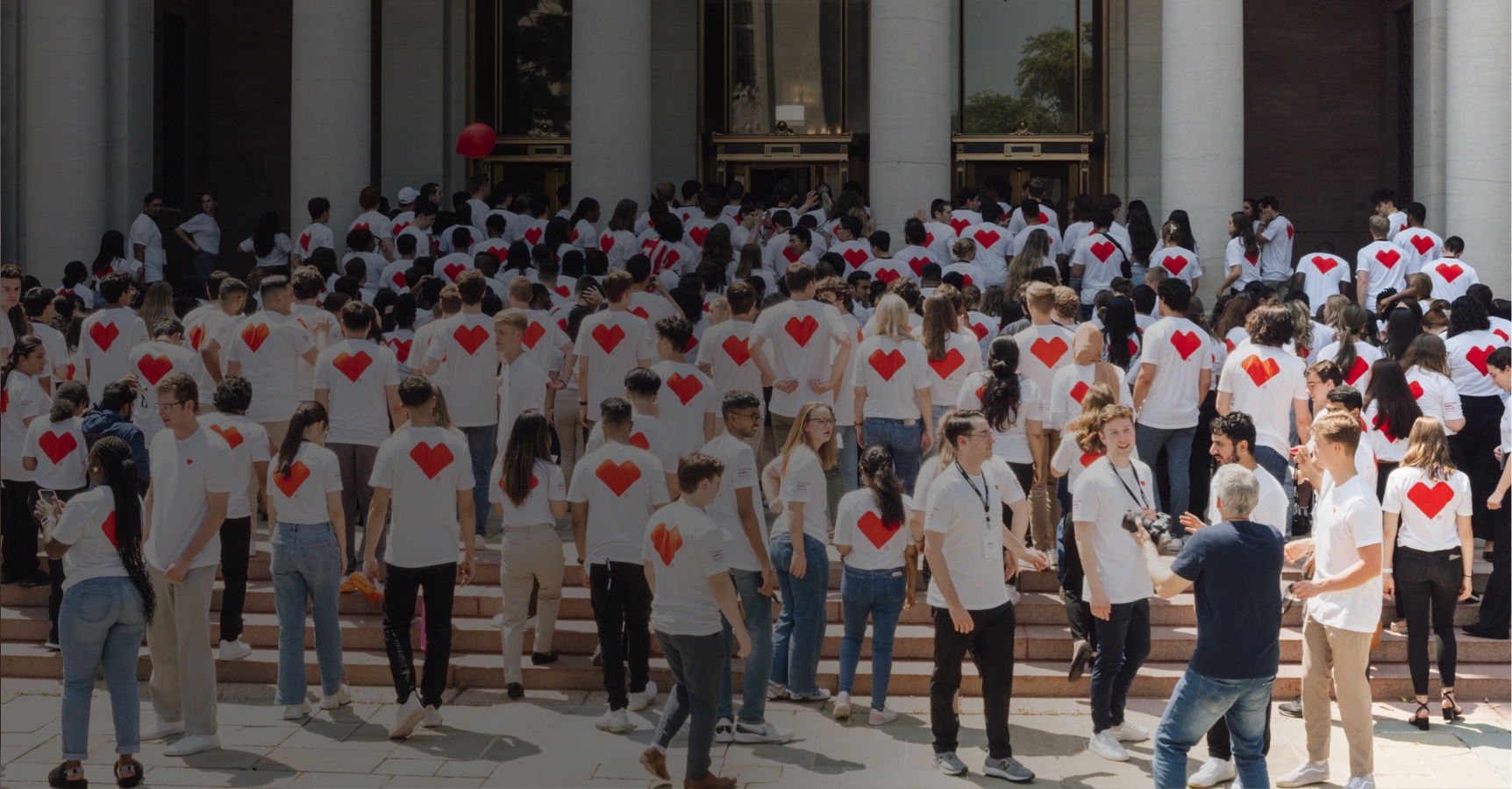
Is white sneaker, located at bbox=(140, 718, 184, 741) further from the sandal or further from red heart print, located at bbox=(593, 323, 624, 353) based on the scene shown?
red heart print, located at bbox=(593, 323, 624, 353)

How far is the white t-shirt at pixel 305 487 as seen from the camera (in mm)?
9086

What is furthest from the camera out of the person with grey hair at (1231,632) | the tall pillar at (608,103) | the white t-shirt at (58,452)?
the tall pillar at (608,103)

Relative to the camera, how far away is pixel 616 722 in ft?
29.9

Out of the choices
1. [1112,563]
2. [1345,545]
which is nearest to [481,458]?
[1112,563]

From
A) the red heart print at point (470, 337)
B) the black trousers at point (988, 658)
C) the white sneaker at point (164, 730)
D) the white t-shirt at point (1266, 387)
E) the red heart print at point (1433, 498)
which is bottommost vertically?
the white sneaker at point (164, 730)

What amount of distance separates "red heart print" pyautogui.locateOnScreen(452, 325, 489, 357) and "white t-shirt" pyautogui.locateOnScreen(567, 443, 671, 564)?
2920 millimetres

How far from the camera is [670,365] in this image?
414 inches

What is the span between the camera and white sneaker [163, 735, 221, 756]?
8695 millimetres

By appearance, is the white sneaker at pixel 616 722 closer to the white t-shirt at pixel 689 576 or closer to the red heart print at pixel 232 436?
the white t-shirt at pixel 689 576

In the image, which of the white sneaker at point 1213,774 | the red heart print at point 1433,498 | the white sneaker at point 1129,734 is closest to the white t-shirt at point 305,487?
the white sneaker at point 1129,734

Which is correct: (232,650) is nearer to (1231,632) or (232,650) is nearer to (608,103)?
(1231,632)

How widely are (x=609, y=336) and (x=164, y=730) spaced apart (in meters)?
4.14

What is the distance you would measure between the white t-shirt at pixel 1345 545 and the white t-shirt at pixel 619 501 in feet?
12.1

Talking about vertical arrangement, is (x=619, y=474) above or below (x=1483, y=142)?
below
